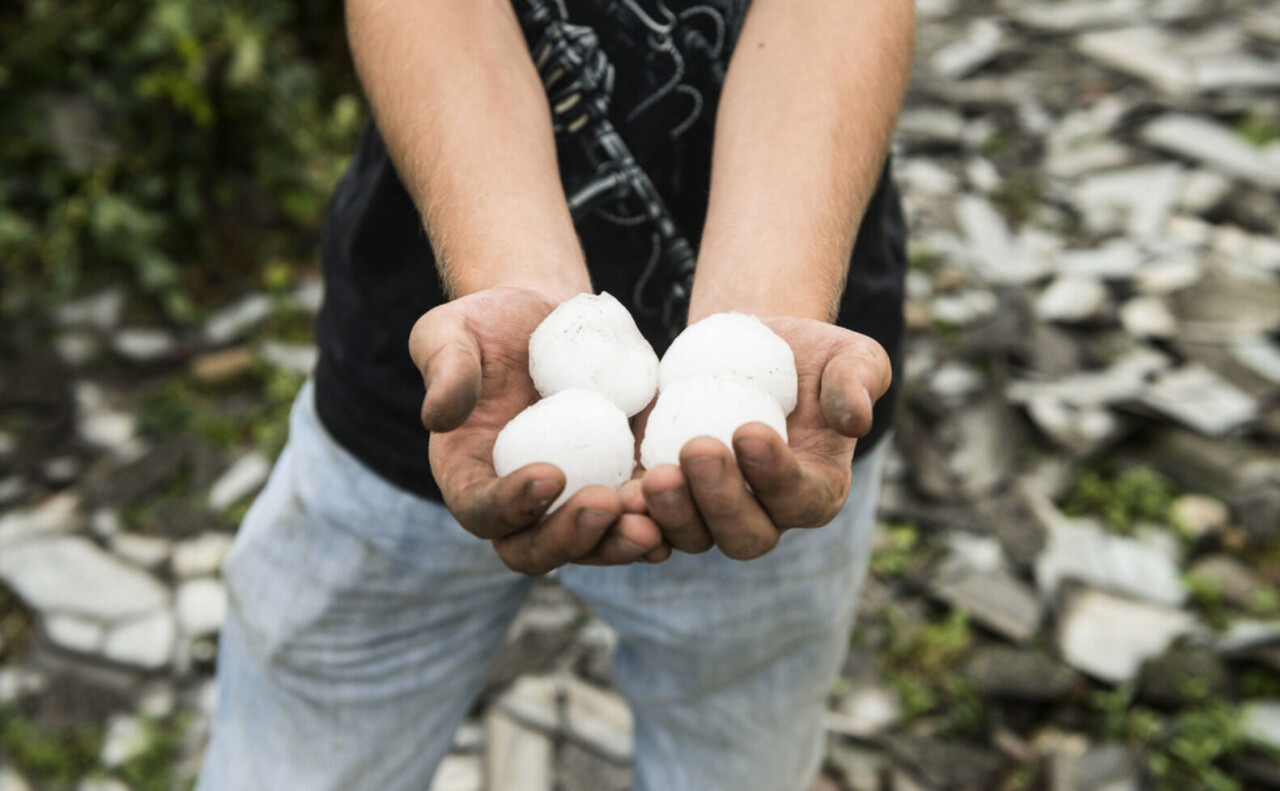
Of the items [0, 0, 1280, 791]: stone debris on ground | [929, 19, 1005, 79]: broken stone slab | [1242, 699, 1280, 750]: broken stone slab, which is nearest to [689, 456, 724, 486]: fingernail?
[0, 0, 1280, 791]: stone debris on ground

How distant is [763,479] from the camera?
0.94 m

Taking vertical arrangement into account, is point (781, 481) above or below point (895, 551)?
above

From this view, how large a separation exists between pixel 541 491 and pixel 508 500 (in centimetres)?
3

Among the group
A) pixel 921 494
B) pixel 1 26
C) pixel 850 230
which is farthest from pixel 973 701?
pixel 1 26

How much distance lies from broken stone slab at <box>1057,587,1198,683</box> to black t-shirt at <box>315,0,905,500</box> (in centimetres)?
121

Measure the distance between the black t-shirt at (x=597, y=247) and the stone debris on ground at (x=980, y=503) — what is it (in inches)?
16.1

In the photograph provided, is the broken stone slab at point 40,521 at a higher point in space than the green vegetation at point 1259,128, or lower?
higher

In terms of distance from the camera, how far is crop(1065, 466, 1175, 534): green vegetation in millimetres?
2590

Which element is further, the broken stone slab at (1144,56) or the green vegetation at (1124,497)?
the broken stone slab at (1144,56)

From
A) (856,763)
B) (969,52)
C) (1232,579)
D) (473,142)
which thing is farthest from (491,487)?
(969,52)

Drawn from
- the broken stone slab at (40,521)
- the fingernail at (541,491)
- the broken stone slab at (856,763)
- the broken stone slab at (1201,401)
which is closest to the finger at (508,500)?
the fingernail at (541,491)

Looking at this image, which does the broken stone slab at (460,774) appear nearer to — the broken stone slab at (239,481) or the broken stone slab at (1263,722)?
the broken stone slab at (239,481)

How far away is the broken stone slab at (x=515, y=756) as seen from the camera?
214 centimetres

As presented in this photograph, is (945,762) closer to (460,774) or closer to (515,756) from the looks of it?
(515,756)
